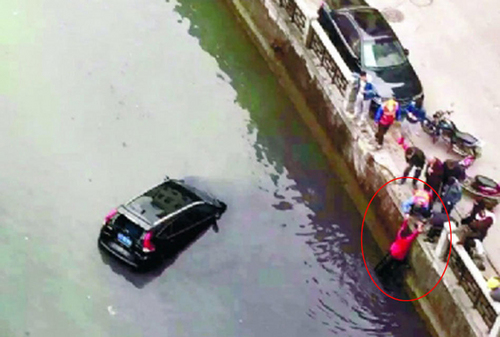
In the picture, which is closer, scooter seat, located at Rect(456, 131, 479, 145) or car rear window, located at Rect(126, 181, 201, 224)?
car rear window, located at Rect(126, 181, 201, 224)

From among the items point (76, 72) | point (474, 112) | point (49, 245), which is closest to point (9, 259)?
point (49, 245)

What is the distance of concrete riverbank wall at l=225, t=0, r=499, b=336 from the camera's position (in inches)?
674

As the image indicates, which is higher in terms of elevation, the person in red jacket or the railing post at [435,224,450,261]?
the railing post at [435,224,450,261]

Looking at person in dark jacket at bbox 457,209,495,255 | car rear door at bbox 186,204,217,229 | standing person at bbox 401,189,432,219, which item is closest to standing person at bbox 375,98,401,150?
standing person at bbox 401,189,432,219

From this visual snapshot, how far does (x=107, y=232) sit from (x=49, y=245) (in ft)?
4.70

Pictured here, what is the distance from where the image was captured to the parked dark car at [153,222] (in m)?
18.0

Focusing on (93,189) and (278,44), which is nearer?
(93,189)

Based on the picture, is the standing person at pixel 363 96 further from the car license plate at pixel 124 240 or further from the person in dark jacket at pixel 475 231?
the car license plate at pixel 124 240

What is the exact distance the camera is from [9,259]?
18.5 metres

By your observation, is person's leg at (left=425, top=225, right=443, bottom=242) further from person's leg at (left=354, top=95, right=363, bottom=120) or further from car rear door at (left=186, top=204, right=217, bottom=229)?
car rear door at (left=186, top=204, right=217, bottom=229)

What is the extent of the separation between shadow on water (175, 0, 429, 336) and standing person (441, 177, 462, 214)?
2.14 m

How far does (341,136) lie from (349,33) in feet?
8.65

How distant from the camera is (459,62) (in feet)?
74.5

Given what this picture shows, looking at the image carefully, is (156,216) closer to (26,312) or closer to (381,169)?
(26,312)
